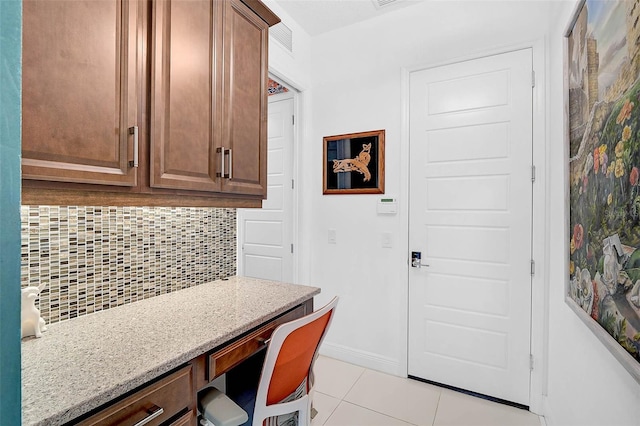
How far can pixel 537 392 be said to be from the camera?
6.56 feet

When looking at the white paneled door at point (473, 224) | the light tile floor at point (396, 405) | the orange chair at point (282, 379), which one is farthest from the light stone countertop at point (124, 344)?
the white paneled door at point (473, 224)

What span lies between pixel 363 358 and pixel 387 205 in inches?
51.3

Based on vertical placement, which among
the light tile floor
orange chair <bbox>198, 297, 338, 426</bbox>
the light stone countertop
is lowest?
the light tile floor

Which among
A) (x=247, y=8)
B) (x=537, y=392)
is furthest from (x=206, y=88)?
(x=537, y=392)

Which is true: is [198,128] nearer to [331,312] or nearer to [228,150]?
[228,150]

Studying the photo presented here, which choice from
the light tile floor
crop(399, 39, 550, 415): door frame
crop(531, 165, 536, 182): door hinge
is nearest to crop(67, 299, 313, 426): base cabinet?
the light tile floor

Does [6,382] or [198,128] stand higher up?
[198,128]

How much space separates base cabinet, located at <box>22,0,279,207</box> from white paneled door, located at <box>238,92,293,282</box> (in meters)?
1.13

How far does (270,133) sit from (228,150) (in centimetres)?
157

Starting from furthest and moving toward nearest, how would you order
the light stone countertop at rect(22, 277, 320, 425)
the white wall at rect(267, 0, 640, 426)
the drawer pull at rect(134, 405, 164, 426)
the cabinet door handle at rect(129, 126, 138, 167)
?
the white wall at rect(267, 0, 640, 426) < the cabinet door handle at rect(129, 126, 138, 167) < the drawer pull at rect(134, 405, 164, 426) < the light stone countertop at rect(22, 277, 320, 425)

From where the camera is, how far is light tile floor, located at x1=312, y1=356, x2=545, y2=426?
1929 mm

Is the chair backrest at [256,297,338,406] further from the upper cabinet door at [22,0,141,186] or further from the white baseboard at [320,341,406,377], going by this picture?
the white baseboard at [320,341,406,377]

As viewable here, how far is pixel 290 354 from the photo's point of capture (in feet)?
3.58

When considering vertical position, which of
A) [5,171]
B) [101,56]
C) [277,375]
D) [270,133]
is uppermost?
[270,133]
